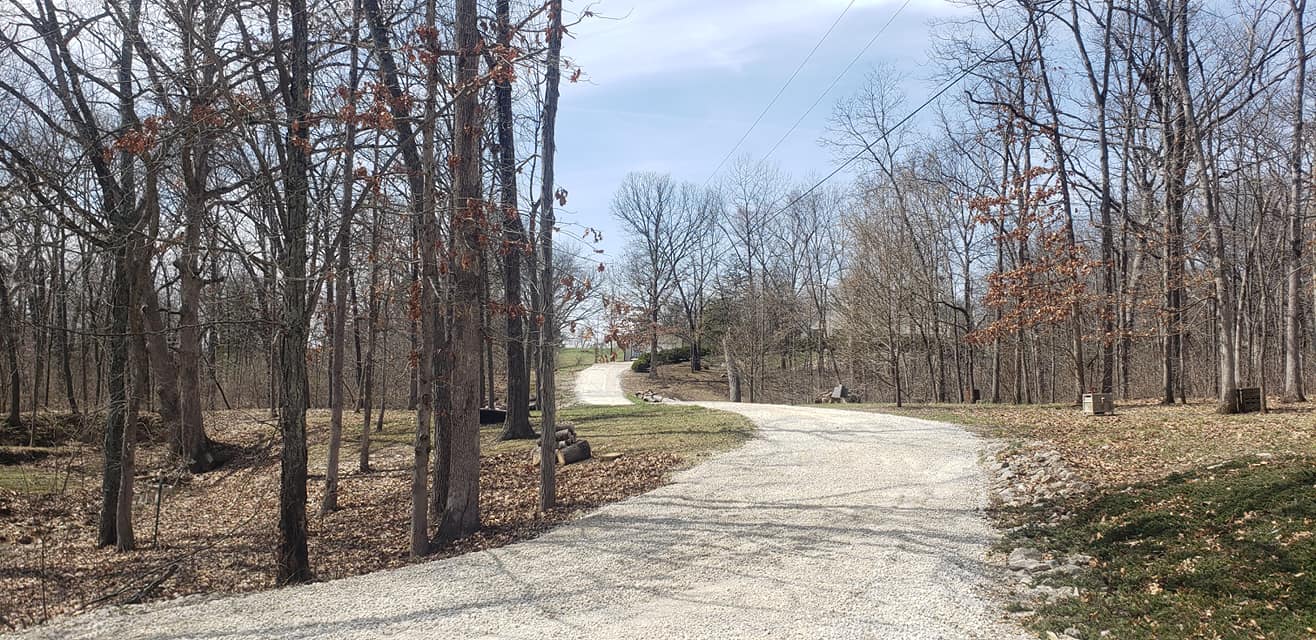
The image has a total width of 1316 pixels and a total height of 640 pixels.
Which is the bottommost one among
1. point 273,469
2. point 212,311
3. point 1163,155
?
point 273,469

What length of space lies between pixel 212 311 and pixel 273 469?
6.24 metres

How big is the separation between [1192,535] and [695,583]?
12.4 ft

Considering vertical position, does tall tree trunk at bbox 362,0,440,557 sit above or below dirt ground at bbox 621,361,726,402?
above

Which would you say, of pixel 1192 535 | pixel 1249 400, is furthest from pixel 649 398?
pixel 1192 535

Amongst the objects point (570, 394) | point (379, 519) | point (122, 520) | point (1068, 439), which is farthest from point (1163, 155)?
point (570, 394)

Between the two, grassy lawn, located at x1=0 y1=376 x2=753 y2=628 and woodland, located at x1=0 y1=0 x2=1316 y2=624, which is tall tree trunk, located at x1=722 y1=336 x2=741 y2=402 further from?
grassy lawn, located at x1=0 y1=376 x2=753 y2=628

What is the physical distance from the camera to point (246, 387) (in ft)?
98.9

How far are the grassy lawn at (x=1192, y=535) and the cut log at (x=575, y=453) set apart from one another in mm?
6957

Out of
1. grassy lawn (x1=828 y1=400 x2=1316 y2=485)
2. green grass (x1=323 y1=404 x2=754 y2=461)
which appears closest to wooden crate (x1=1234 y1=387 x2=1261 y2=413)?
grassy lawn (x1=828 y1=400 x2=1316 y2=485)

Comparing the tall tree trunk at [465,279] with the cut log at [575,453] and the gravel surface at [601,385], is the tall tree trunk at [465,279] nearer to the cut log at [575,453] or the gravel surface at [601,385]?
the cut log at [575,453]

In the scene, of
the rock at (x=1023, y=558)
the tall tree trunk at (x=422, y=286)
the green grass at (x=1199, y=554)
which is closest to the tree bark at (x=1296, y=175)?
the green grass at (x=1199, y=554)

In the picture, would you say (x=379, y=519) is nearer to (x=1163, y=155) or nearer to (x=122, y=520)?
(x=122, y=520)

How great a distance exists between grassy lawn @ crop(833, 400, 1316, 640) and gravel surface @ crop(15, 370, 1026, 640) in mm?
680

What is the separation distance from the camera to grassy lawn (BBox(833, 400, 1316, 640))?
4.78 m
